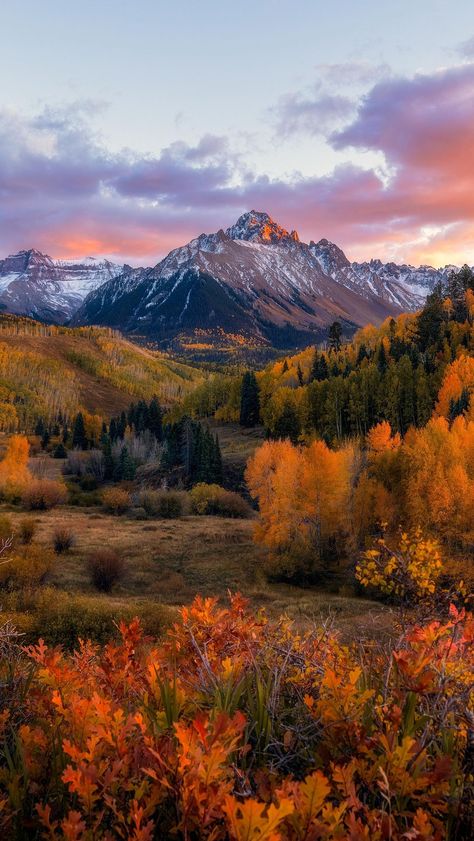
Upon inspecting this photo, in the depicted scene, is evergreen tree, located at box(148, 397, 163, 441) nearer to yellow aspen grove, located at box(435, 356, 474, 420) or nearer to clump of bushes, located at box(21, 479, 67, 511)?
clump of bushes, located at box(21, 479, 67, 511)

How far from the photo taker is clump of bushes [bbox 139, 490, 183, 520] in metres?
65.7

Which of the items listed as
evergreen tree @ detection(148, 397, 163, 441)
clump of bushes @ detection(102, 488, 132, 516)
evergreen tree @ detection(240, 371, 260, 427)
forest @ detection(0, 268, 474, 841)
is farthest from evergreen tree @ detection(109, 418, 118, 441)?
clump of bushes @ detection(102, 488, 132, 516)

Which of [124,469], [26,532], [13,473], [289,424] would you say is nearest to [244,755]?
[26,532]

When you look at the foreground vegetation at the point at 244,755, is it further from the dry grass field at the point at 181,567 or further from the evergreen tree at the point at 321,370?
the evergreen tree at the point at 321,370

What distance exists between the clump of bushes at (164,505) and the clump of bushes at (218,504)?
322cm

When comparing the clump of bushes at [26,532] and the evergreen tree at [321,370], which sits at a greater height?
the evergreen tree at [321,370]

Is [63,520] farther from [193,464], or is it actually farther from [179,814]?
[179,814]

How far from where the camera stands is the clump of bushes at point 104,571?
3378 centimetres

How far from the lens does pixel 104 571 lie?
111 feet

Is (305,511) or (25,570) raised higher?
(305,511)

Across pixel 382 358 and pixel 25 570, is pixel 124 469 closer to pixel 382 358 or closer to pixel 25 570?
pixel 382 358

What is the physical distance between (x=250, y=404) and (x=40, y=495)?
67.9 meters

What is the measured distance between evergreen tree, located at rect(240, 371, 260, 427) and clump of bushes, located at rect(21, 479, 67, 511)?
213 feet

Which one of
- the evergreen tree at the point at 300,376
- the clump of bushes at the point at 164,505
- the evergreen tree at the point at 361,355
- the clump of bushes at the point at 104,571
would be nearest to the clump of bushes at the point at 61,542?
the clump of bushes at the point at 104,571
